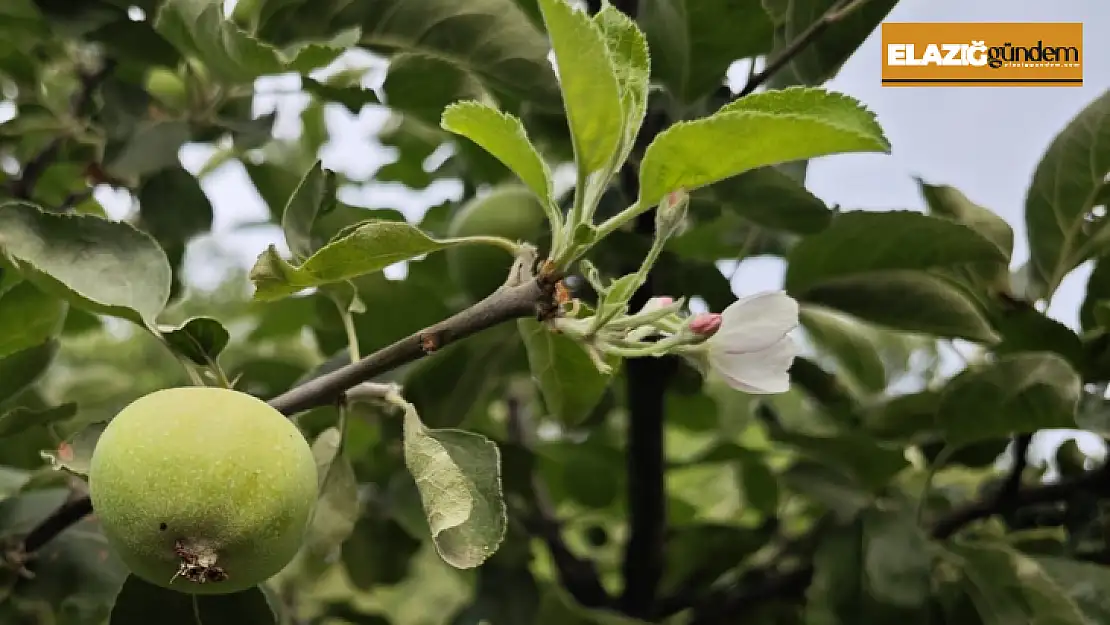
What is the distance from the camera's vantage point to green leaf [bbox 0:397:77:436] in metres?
0.53

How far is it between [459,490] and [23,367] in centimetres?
35

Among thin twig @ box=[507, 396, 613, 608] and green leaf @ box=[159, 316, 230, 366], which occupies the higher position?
green leaf @ box=[159, 316, 230, 366]

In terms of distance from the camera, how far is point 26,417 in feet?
1.77

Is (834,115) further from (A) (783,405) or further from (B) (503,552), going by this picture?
(A) (783,405)

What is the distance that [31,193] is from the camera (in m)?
0.76

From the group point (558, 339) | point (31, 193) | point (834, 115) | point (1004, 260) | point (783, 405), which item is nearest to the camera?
point (834, 115)

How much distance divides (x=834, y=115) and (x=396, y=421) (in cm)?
47

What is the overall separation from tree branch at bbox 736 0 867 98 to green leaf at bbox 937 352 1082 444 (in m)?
0.25

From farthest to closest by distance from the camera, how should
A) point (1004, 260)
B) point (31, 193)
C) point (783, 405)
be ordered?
point (783, 405)
point (31, 193)
point (1004, 260)

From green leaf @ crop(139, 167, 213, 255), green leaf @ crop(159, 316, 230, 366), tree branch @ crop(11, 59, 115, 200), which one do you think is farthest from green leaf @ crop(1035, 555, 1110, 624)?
tree branch @ crop(11, 59, 115, 200)

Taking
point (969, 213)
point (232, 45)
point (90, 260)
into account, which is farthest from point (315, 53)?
point (969, 213)

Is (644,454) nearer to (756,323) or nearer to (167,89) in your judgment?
(756,323)

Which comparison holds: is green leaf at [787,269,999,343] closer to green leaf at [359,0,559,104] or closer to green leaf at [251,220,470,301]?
green leaf at [359,0,559,104]

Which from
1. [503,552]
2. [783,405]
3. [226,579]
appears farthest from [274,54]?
[783,405]
